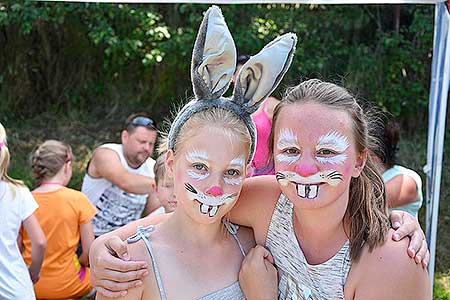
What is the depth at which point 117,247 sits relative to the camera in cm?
201

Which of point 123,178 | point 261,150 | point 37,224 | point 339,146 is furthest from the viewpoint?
point 123,178

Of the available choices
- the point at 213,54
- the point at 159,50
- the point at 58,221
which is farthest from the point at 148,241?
the point at 159,50

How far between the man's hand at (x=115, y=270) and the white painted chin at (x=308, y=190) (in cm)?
45

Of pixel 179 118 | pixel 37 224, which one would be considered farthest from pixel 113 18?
pixel 179 118

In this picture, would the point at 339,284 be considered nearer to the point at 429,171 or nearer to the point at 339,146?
the point at 339,146

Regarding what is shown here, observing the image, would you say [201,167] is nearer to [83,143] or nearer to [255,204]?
[255,204]

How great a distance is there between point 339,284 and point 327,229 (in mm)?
149

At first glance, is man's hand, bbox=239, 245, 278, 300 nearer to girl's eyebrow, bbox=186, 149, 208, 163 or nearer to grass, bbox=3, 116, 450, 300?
girl's eyebrow, bbox=186, 149, 208, 163

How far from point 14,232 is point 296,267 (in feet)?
6.81

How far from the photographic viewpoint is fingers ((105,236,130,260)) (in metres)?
2.00

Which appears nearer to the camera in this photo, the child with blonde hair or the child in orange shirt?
the child with blonde hair

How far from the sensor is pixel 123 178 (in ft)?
15.1

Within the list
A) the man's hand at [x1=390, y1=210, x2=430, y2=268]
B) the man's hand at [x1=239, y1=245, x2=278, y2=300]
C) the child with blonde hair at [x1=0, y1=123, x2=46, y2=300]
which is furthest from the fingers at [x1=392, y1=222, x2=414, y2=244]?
the child with blonde hair at [x1=0, y1=123, x2=46, y2=300]

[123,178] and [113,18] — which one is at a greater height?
[113,18]
